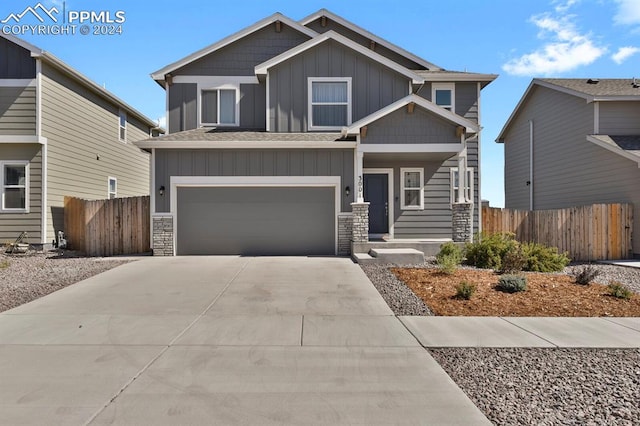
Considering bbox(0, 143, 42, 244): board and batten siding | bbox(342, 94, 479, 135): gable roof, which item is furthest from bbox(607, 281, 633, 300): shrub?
bbox(0, 143, 42, 244): board and batten siding

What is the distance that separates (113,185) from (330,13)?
1282 centimetres

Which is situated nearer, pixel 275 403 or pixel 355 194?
pixel 275 403

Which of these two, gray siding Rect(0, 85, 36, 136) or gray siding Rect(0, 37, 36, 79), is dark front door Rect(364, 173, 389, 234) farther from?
gray siding Rect(0, 37, 36, 79)

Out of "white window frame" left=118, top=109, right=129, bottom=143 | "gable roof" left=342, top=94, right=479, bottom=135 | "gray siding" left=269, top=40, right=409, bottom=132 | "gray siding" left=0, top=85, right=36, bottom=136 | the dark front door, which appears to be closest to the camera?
"gable roof" left=342, top=94, right=479, bottom=135

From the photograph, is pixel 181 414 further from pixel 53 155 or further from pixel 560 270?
pixel 53 155

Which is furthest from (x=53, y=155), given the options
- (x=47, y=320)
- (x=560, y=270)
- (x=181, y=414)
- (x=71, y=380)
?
(x=560, y=270)

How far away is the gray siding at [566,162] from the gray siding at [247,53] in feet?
36.7

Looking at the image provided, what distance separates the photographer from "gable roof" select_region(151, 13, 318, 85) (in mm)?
14500

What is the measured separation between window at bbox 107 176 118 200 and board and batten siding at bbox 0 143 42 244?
14.3ft

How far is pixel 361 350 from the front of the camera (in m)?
4.62

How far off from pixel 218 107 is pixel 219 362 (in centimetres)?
1233

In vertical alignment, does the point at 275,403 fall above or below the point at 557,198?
below

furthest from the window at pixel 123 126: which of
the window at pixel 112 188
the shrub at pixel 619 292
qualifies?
the shrub at pixel 619 292

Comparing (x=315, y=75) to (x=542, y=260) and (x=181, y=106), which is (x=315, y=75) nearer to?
(x=181, y=106)
